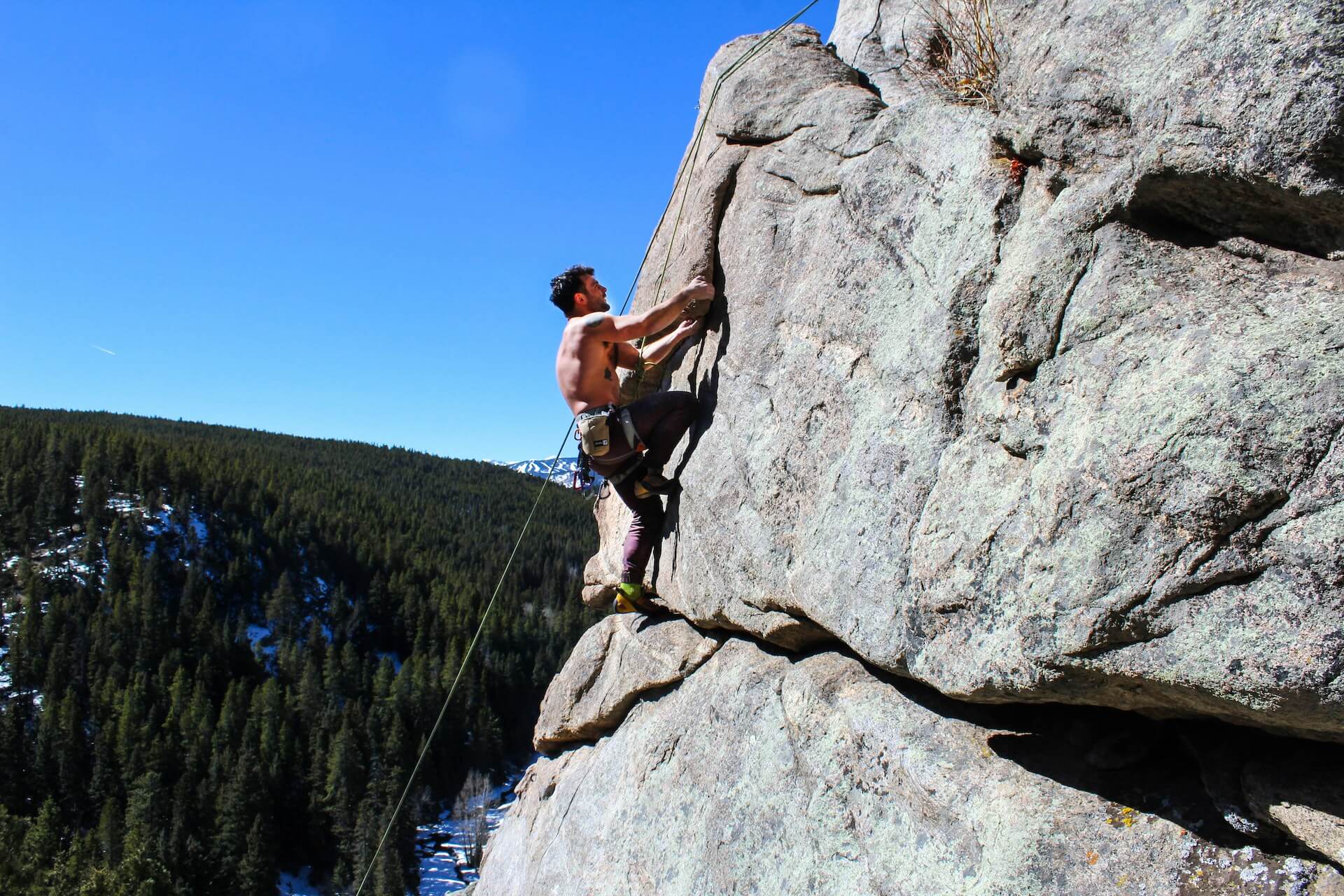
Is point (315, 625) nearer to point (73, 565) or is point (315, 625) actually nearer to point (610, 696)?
point (73, 565)

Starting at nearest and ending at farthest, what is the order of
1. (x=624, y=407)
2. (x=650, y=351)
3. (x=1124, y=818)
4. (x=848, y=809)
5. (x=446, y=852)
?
(x=1124, y=818) → (x=848, y=809) → (x=624, y=407) → (x=650, y=351) → (x=446, y=852)

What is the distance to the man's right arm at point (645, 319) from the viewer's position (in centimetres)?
657

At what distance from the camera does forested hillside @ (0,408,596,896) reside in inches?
2096

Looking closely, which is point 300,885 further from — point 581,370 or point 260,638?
point 581,370

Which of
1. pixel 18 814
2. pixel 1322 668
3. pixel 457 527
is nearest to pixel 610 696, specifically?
pixel 1322 668

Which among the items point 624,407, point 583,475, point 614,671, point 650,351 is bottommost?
point 614,671

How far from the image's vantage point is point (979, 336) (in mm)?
4363

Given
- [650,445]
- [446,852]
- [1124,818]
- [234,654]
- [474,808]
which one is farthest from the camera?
[234,654]

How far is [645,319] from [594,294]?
37.0 inches

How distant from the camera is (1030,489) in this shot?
3676 mm

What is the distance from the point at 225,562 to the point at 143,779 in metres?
53.6

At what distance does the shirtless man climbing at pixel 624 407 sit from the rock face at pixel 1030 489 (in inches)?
12.1

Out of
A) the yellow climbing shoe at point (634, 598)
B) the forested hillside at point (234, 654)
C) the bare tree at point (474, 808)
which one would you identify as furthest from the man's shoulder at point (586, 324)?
the bare tree at point (474, 808)

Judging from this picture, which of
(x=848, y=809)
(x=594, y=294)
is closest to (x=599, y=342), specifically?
(x=594, y=294)
